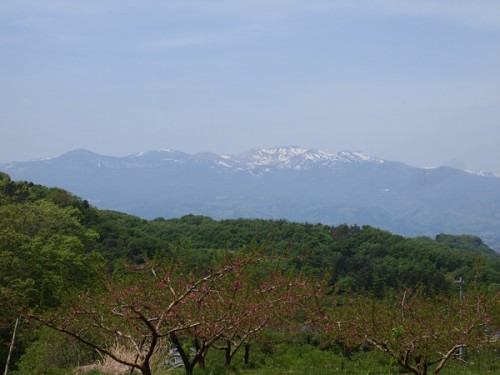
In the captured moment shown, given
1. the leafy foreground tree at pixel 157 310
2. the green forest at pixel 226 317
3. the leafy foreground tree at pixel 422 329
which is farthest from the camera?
the leafy foreground tree at pixel 422 329

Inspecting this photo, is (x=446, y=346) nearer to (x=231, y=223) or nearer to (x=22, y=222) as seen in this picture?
(x=22, y=222)

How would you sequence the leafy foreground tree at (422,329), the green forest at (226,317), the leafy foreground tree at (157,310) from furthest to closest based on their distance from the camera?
1. the leafy foreground tree at (422,329)
2. the green forest at (226,317)
3. the leafy foreground tree at (157,310)

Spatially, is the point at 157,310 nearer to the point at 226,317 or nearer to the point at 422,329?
the point at 226,317

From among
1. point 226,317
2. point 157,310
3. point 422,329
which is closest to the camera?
point 157,310

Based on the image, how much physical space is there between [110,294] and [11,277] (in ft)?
50.8

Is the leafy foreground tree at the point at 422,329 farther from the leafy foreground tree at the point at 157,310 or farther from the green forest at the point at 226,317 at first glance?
the leafy foreground tree at the point at 157,310

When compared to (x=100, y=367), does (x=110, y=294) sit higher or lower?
higher

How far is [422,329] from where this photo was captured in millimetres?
12047

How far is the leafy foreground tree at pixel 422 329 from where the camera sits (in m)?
11.8

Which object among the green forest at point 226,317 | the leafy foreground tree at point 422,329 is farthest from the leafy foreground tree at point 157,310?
the leafy foreground tree at point 422,329

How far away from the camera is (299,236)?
85.8m

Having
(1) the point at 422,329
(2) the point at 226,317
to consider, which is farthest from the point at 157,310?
(1) the point at 422,329

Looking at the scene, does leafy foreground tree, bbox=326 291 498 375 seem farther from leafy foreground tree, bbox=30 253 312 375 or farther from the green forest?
leafy foreground tree, bbox=30 253 312 375

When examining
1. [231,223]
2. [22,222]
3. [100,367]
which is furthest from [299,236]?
[100,367]
